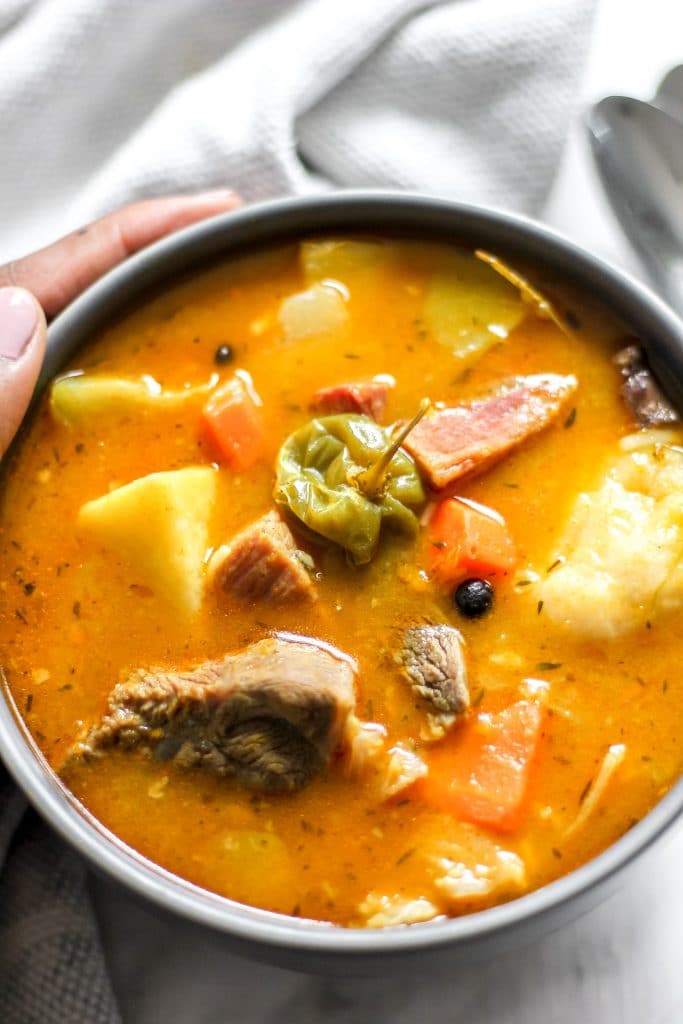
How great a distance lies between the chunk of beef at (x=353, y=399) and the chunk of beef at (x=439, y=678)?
0.58 m

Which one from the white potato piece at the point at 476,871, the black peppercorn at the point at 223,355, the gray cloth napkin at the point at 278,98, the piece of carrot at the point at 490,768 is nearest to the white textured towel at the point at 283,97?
the gray cloth napkin at the point at 278,98

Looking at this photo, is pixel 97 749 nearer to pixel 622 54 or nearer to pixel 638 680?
pixel 638 680

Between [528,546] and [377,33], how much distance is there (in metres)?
1.65

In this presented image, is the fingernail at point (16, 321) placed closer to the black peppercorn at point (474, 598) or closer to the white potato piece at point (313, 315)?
the white potato piece at point (313, 315)

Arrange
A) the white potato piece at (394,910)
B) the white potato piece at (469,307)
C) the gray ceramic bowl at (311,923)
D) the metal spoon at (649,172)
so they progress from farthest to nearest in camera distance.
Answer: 1. the metal spoon at (649,172)
2. the white potato piece at (469,307)
3. the white potato piece at (394,910)
4. the gray ceramic bowl at (311,923)

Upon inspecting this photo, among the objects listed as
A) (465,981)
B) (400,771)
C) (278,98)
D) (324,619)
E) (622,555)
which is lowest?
(465,981)

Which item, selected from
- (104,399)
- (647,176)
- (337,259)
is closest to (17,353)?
(104,399)

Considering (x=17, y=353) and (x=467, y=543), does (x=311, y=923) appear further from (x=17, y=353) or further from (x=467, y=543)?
(x=17, y=353)

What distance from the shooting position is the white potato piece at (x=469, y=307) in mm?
2943

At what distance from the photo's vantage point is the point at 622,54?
12.3ft

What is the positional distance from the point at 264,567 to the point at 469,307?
873 mm

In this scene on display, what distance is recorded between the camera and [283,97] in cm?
341

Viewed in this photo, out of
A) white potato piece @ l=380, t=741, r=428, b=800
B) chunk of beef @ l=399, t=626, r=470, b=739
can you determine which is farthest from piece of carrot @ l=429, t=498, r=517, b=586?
white potato piece @ l=380, t=741, r=428, b=800

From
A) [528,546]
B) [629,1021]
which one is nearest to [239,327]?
[528,546]
